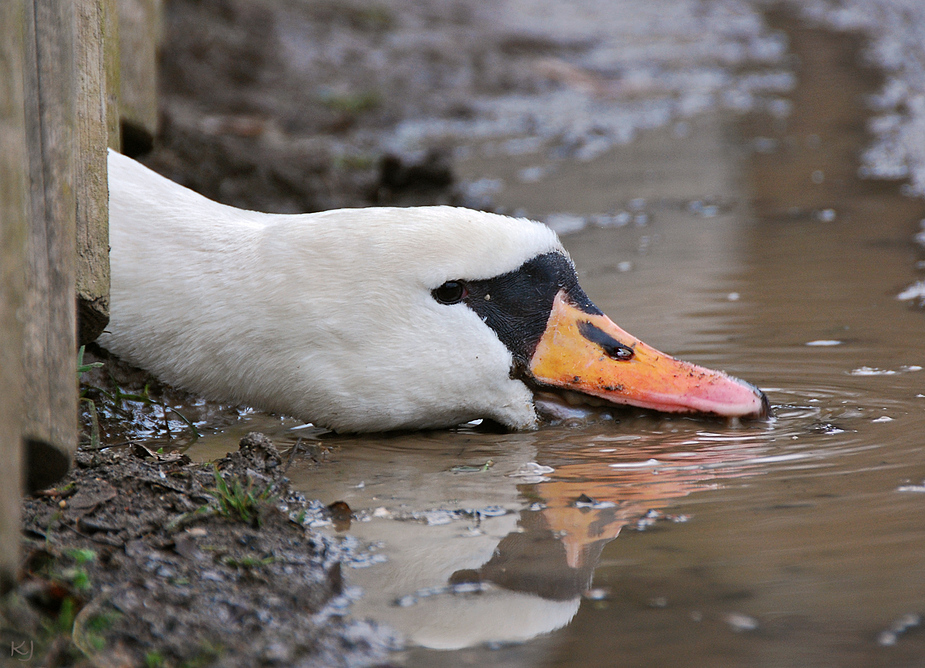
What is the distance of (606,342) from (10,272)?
181 centimetres

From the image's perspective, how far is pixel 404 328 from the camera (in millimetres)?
3115

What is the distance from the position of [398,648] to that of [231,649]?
0.99 ft

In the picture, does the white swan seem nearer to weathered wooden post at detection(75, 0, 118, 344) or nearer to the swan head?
the swan head

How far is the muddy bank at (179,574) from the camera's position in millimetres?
1918

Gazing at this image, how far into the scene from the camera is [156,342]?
337 cm

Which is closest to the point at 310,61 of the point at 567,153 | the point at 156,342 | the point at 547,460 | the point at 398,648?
the point at 567,153

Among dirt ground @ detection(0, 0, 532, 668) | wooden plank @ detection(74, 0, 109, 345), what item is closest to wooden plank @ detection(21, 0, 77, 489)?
dirt ground @ detection(0, 0, 532, 668)

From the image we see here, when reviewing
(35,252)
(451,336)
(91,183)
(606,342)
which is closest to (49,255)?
(35,252)

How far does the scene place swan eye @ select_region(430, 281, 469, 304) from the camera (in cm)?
317

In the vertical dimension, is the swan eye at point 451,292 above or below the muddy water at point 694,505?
above

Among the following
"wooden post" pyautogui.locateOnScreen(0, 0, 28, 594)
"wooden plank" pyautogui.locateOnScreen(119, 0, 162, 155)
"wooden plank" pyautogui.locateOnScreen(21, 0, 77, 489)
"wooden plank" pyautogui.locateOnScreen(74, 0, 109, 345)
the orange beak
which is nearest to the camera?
"wooden post" pyautogui.locateOnScreen(0, 0, 28, 594)

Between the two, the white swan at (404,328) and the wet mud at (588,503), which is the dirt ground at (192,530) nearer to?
the wet mud at (588,503)

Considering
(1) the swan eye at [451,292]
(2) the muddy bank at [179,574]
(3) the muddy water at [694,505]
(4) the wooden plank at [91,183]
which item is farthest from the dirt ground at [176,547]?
(1) the swan eye at [451,292]

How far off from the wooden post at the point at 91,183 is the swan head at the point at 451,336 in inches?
20.4
